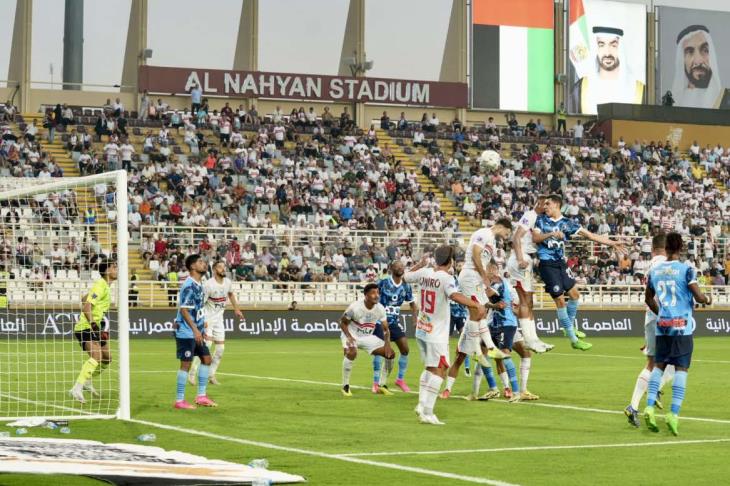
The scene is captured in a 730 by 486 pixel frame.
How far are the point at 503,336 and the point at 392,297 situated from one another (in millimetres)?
2460

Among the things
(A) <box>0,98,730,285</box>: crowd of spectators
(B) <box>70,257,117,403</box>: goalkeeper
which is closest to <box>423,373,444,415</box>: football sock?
(B) <box>70,257,117,403</box>: goalkeeper

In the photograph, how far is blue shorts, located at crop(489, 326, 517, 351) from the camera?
19875mm

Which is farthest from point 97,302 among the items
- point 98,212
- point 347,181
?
point 347,181

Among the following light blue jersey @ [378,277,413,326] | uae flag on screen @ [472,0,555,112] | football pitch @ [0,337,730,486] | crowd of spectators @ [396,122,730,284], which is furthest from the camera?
uae flag on screen @ [472,0,555,112]

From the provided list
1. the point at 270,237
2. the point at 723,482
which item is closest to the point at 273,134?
the point at 270,237

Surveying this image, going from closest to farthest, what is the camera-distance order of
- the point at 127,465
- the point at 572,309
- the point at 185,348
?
the point at 127,465, the point at 185,348, the point at 572,309

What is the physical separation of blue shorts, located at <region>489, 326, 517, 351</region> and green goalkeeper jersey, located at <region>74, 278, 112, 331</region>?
5925 mm

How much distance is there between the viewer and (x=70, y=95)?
56.8m

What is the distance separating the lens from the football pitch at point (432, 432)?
12.1 m

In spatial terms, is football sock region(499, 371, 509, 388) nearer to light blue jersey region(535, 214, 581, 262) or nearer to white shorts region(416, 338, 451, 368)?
light blue jersey region(535, 214, 581, 262)

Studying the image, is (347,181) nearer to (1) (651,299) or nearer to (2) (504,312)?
(2) (504,312)

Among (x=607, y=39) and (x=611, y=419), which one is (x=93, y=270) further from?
(x=607, y=39)

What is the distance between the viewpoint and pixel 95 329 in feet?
63.0

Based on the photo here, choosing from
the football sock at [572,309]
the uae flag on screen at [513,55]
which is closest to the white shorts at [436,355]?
the football sock at [572,309]
